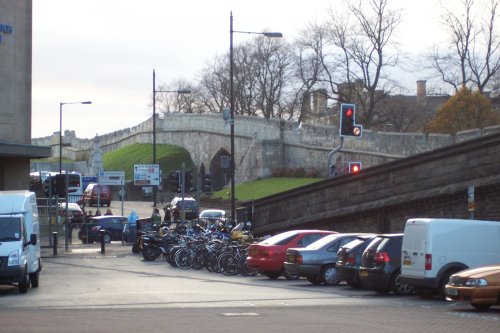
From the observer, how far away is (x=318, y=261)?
84.7 feet

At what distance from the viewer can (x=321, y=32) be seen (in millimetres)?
76812

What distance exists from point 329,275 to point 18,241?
8252mm

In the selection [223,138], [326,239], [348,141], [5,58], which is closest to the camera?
[326,239]

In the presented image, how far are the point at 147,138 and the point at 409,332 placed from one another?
3851 inches

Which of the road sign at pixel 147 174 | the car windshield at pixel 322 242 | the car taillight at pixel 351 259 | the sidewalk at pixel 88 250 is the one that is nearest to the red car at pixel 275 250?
the car windshield at pixel 322 242

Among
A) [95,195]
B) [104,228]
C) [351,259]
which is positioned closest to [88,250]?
[104,228]

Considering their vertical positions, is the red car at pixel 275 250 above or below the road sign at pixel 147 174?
below

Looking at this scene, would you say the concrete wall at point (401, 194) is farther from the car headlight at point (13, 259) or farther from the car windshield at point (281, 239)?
the car headlight at point (13, 259)

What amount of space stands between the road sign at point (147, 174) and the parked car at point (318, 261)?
32017 millimetres

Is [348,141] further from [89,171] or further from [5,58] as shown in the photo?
[89,171]

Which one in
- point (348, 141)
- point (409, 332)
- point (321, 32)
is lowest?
point (409, 332)

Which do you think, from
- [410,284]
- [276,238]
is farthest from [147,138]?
[410,284]

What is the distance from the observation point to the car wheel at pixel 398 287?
22453mm

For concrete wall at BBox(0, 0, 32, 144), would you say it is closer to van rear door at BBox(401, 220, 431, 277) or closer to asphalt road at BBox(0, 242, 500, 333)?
asphalt road at BBox(0, 242, 500, 333)
